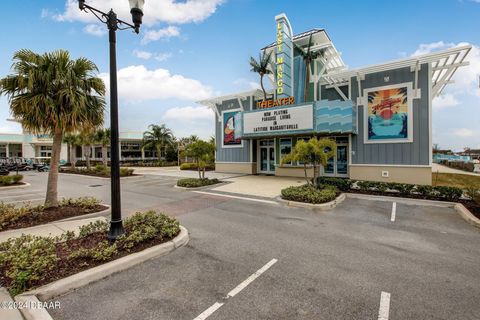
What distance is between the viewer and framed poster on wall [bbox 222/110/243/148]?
69.9 feet

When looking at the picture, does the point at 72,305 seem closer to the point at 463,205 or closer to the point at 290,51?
the point at 463,205

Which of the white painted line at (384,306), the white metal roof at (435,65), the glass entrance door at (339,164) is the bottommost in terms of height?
the white painted line at (384,306)

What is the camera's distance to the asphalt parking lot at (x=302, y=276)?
119 inches

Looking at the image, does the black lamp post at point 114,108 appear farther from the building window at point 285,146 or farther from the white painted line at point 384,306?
the building window at point 285,146

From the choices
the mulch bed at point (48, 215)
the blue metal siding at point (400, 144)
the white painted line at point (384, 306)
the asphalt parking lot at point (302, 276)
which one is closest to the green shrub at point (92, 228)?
the asphalt parking lot at point (302, 276)

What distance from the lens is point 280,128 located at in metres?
15.9

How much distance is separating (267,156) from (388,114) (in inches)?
384

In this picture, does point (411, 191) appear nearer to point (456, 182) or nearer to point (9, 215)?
point (456, 182)

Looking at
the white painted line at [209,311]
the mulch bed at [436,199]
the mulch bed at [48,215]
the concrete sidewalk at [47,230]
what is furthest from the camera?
the mulch bed at [436,199]

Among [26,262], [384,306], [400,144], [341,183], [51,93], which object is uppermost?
[51,93]

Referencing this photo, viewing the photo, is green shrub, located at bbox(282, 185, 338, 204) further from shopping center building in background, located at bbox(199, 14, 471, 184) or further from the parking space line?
shopping center building in background, located at bbox(199, 14, 471, 184)

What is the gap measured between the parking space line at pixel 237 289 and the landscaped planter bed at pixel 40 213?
21.0 ft

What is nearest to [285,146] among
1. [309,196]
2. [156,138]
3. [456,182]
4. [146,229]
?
[309,196]

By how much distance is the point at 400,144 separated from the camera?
546 inches
